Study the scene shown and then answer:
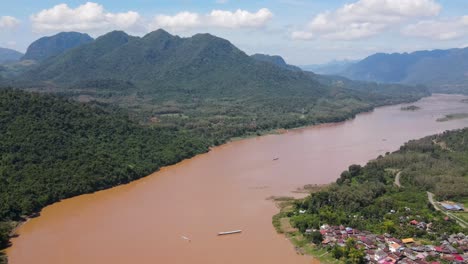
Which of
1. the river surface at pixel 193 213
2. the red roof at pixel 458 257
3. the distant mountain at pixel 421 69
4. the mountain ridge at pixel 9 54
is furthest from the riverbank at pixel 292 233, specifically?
the mountain ridge at pixel 9 54

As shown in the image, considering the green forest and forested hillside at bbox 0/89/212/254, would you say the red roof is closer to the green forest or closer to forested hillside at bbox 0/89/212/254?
the green forest

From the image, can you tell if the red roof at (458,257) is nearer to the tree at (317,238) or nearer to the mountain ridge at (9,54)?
the tree at (317,238)

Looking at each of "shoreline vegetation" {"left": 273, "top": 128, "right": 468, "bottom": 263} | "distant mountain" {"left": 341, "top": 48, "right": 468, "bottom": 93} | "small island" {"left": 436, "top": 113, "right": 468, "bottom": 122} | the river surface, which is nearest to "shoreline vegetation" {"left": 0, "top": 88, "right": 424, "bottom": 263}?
the river surface

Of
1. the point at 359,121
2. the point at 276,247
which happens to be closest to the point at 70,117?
the point at 276,247

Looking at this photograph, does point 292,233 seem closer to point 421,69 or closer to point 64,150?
point 64,150

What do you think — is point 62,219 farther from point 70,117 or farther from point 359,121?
point 359,121
